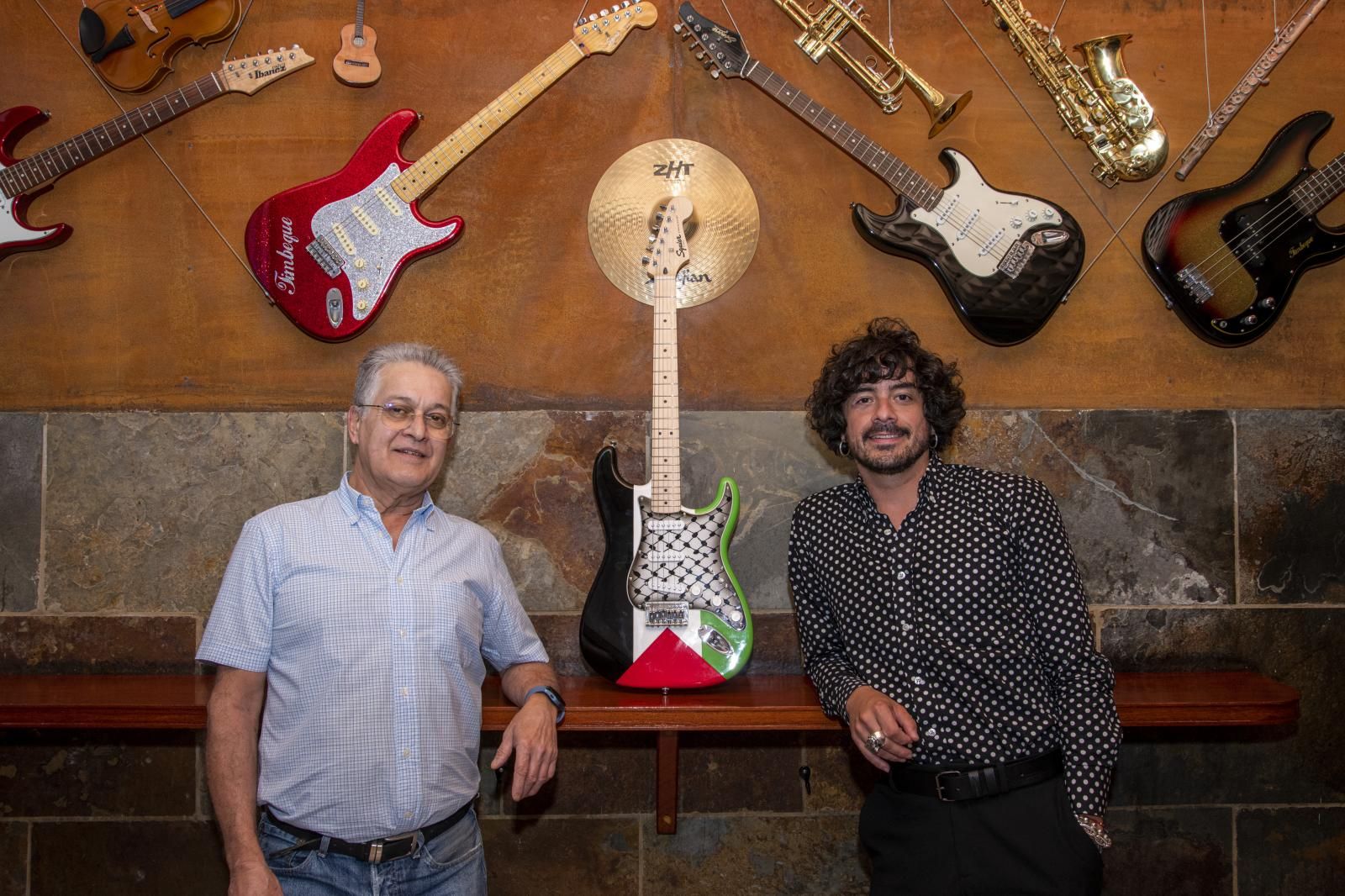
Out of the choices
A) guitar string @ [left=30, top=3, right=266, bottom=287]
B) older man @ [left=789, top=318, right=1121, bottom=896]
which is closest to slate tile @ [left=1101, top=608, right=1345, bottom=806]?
older man @ [left=789, top=318, right=1121, bottom=896]

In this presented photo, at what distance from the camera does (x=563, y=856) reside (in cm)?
267

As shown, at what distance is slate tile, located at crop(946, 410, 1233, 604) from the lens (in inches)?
105

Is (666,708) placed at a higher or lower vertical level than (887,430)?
lower

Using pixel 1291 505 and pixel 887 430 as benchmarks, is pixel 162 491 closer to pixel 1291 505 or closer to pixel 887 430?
pixel 887 430

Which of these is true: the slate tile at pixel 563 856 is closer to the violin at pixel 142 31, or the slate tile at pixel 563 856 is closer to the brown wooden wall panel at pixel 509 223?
the brown wooden wall panel at pixel 509 223

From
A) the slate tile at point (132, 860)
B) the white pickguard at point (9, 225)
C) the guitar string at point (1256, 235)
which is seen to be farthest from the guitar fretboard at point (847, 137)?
the slate tile at point (132, 860)

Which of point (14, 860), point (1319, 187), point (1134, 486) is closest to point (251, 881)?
point (14, 860)

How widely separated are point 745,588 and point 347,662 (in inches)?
46.5

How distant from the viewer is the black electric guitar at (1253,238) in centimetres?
263

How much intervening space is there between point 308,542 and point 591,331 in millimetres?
1100

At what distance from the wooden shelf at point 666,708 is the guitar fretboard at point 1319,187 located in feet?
4.19

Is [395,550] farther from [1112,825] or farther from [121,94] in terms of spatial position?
[1112,825]

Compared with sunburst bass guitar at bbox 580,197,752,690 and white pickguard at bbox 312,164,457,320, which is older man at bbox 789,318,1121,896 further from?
white pickguard at bbox 312,164,457,320

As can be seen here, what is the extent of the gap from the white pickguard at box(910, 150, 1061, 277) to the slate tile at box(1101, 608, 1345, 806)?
3.39ft
